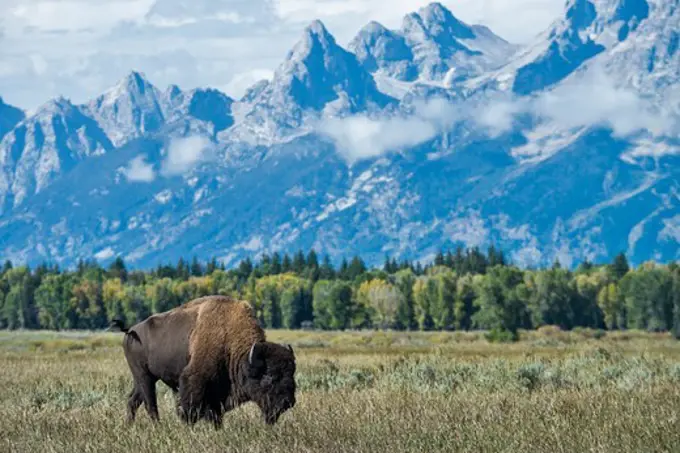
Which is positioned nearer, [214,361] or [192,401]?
[192,401]

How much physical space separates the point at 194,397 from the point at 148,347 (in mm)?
1917

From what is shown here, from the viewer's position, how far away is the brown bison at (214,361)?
17.8m

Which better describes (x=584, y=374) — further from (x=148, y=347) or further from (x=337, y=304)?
(x=337, y=304)

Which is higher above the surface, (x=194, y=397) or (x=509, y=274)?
(x=509, y=274)

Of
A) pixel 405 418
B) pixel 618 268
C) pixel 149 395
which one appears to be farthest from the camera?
pixel 618 268

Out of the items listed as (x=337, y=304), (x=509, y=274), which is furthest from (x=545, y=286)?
(x=337, y=304)

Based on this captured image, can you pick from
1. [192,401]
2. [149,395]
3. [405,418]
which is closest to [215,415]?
[192,401]

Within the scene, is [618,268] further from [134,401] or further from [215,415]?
[215,415]

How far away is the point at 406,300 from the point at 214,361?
516 feet

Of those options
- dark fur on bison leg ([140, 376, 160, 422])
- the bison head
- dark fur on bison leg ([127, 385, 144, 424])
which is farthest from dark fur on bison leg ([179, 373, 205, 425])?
dark fur on bison leg ([127, 385, 144, 424])

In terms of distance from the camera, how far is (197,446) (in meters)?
16.1

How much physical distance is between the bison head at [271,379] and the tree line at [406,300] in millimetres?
122384

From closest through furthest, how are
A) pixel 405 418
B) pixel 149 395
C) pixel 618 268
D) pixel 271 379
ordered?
pixel 271 379 < pixel 405 418 < pixel 149 395 < pixel 618 268

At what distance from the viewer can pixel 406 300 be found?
175 metres
